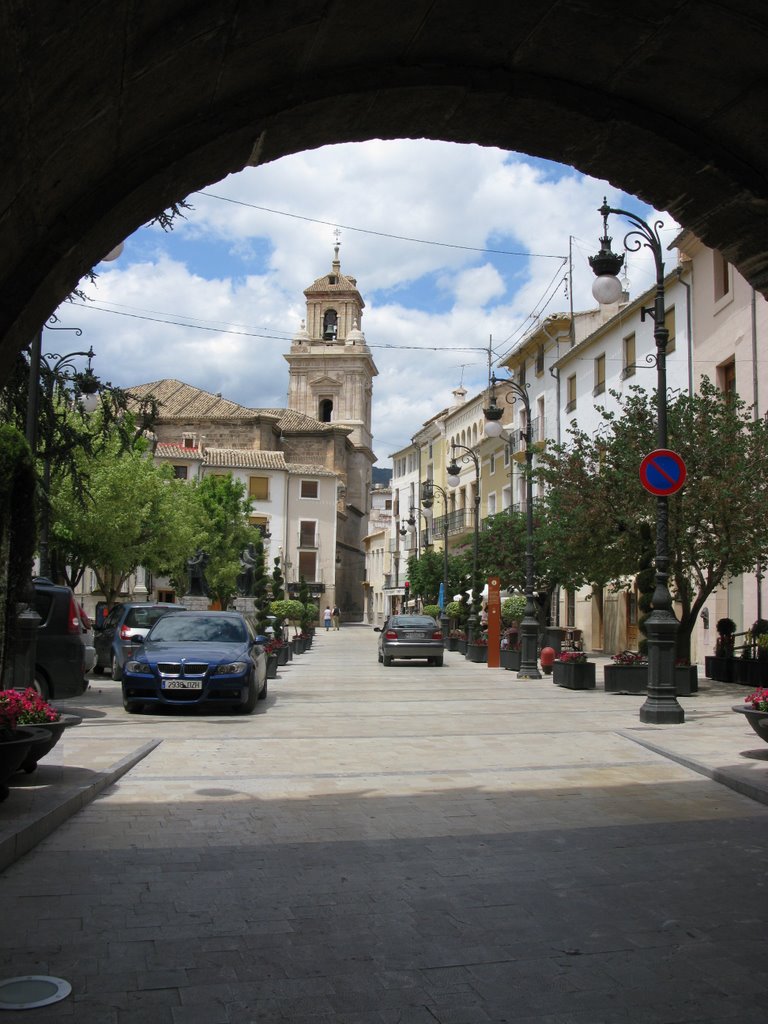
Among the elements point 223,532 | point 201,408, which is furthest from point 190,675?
point 201,408

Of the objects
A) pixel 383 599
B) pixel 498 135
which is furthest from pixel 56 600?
pixel 383 599

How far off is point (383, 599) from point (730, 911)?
9172 cm

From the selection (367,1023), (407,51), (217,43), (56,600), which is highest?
(407,51)

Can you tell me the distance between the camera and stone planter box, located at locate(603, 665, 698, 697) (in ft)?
60.9

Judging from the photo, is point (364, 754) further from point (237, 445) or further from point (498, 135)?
point (237, 445)

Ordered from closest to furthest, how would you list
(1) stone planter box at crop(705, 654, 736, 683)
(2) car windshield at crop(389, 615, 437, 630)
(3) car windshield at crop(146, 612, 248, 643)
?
(3) car windshield at crop(146, 612, 248, 643) → (1) stone planter box at crop(705, 654, 736, 683) → (2) car windshield at crop(389, 615, 437, 630)

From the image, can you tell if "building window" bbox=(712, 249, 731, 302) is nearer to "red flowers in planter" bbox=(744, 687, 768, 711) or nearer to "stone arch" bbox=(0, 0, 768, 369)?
"red flowers in planter" bbox=(744, 687, 768, 711)

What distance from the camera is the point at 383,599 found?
3809 inches

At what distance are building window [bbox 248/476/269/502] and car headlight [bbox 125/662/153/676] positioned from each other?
65605mm

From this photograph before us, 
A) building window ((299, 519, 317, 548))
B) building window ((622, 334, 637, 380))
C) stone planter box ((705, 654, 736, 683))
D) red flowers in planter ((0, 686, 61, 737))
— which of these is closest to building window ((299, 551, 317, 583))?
building window ((299, 519, 317, 548))

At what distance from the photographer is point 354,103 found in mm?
5090

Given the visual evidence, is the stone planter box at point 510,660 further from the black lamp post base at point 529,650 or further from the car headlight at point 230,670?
the car headlight at point 230,670

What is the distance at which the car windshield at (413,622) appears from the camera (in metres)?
29.5

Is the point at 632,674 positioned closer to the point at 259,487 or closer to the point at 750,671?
the point at 750,671
